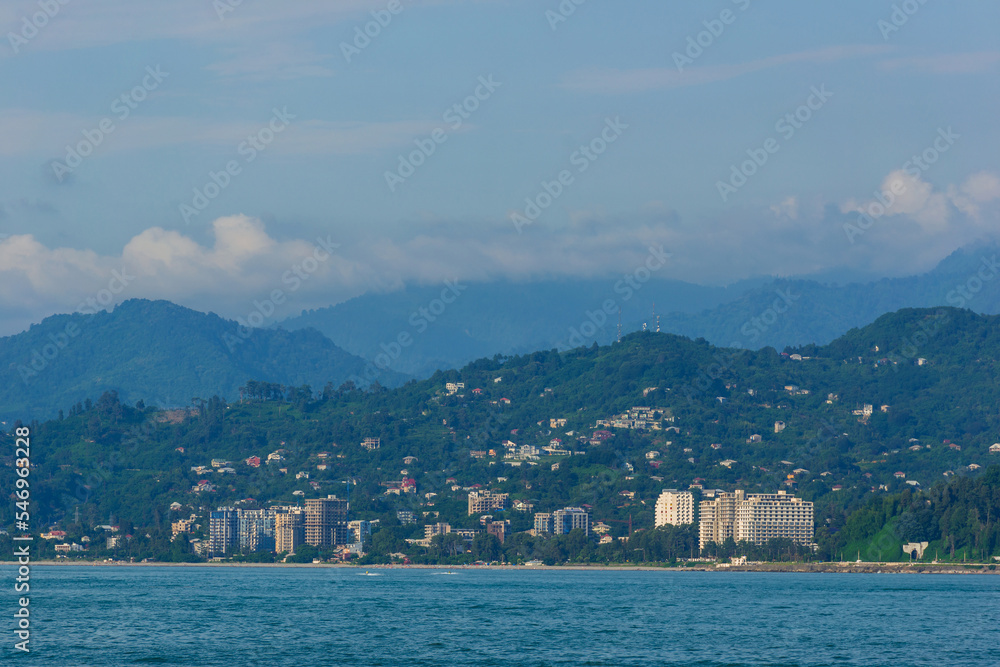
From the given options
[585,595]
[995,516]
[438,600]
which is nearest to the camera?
[438,600]

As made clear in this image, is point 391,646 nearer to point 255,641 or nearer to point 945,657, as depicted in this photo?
point 255,641

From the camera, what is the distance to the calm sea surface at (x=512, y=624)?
68.4 metres

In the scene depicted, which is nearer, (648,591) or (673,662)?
(673,662)

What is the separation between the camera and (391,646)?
2869 inches

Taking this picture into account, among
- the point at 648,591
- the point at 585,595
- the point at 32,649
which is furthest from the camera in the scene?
the point at 648,591

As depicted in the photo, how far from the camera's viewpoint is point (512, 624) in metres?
85.8

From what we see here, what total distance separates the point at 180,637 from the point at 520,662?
20453 millimetres

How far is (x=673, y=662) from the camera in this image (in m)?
66.8

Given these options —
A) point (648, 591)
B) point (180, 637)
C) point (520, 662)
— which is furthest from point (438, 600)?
point (520, 662)

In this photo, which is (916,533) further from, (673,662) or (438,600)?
(673,662)

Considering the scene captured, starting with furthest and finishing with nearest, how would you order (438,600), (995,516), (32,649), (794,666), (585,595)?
(995,516)
(585,595)
(438,600)
(32,649)
(794,666)

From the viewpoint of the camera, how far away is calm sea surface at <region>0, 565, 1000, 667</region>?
225ft

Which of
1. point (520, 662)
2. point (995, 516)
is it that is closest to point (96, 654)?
point (520, 662)

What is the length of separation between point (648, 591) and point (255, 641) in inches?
2266
